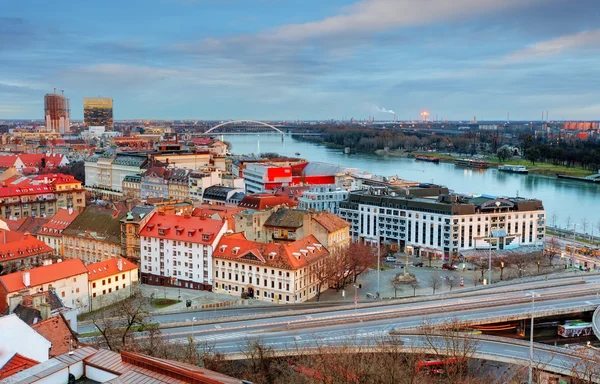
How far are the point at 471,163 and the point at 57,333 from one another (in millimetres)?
95666

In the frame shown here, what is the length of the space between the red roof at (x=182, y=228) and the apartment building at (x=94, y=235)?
2.37m

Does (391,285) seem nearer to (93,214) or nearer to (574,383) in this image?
(574,383)

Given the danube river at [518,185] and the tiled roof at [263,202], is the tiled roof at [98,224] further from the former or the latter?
the danube river at [518,185]

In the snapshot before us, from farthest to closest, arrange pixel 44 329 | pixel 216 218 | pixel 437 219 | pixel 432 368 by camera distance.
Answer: pixel 437 219
pixel 216 218
pixel 432 368
pixel 44 329

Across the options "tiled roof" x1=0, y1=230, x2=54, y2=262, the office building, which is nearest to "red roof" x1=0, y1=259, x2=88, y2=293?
"tiled roof" x1=0, y1=230, x2=54, y2=262

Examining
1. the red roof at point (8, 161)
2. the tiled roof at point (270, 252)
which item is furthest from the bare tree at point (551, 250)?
the red roof at point (8, 161)

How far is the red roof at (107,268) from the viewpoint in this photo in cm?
2742

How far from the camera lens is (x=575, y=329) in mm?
25328

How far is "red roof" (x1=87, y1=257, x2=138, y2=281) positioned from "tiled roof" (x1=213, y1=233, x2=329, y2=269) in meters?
4.15

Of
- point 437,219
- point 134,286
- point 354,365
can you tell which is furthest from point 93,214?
point 354,365

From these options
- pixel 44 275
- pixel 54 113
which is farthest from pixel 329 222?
pixel 54 113

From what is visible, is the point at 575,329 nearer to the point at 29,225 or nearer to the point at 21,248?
the point at 21,248

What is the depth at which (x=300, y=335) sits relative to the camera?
69.0 feet

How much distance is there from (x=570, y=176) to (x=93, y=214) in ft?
228
